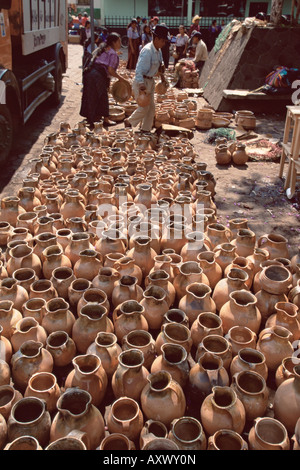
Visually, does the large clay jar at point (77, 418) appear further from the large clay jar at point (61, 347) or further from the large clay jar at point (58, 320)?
the large clay jar at point (58, 320)

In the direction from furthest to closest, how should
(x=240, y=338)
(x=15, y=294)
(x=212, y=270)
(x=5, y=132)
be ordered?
(x=5, y=132) < (x=212, y=270) < (x=15, y=294) < (x=240, y=338)

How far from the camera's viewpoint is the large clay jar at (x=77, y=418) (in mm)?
2002

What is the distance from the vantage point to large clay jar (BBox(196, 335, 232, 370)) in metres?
2.47

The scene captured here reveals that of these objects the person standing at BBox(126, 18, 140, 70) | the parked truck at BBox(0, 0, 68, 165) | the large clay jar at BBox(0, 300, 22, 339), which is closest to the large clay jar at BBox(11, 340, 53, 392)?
the large clay jar at BBox(0, 300, 22, 339)

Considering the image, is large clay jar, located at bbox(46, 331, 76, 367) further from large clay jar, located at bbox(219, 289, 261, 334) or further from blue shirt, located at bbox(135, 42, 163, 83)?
blue shirt, located at bbox(135, 42, 163, 83)

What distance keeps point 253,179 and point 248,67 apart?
4.75 metres

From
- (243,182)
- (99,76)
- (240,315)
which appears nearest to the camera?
(240,315)

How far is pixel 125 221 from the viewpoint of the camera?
13.0 feet

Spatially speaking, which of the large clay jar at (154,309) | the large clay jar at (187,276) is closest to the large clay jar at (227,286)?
the large clay jar at (187,276)

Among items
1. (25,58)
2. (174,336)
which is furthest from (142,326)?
(25,58)

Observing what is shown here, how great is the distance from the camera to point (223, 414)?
2115 millimetres

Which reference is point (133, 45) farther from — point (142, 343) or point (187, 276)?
point (142, 343)

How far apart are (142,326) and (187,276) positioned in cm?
61

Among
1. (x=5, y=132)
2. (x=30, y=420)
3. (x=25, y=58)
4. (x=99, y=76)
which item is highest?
(x=25, y=58)
